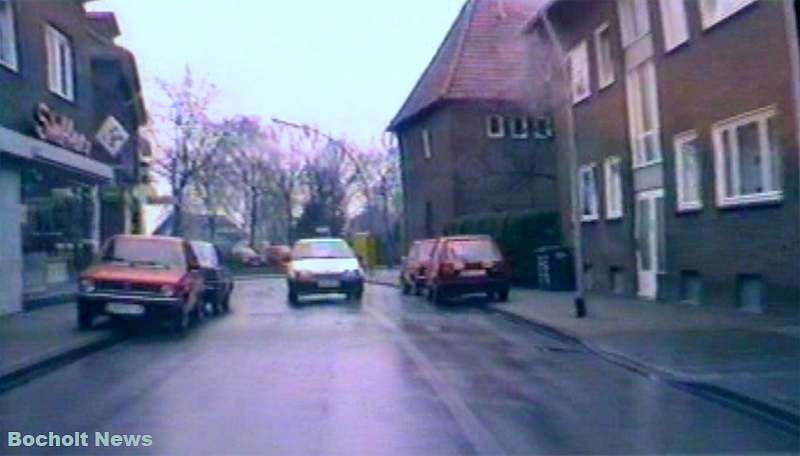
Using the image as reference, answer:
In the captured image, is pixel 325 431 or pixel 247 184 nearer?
pixel 325 431

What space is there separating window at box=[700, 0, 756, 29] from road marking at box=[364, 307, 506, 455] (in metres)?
7.70

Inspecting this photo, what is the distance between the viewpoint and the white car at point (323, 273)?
26875 millimetres

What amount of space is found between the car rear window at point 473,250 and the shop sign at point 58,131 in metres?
8.81

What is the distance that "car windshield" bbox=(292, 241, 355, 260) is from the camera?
28109 mm

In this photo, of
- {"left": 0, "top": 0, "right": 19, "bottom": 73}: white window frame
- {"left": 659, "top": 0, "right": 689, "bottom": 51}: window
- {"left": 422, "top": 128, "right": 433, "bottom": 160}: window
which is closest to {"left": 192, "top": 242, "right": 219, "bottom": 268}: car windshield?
{"left": 0, "top": 0, "right": 19, "bottom": 73}: white window frame

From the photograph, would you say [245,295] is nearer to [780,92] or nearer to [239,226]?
[780,92]

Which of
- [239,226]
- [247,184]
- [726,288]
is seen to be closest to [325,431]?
[726,288]

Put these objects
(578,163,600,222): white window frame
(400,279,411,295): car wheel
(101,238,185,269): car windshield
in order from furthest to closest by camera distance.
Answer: (400,279,411,295): car wheel
(578,163,600,222): white window frame
(101,238,185,269): car windshield

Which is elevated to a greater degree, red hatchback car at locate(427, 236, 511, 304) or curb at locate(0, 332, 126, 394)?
red hatchback car at locate(427, 236, 511, 304)

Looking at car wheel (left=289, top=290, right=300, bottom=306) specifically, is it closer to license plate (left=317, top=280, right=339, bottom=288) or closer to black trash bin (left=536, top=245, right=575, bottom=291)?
license plate (left=317, top=280, right=339, bottom=288)

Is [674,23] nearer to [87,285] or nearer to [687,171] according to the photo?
[687,171]

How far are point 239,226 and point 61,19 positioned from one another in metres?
46.2

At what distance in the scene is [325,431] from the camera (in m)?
8.17

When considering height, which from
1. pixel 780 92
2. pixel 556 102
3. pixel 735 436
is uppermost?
pixel 556 102
